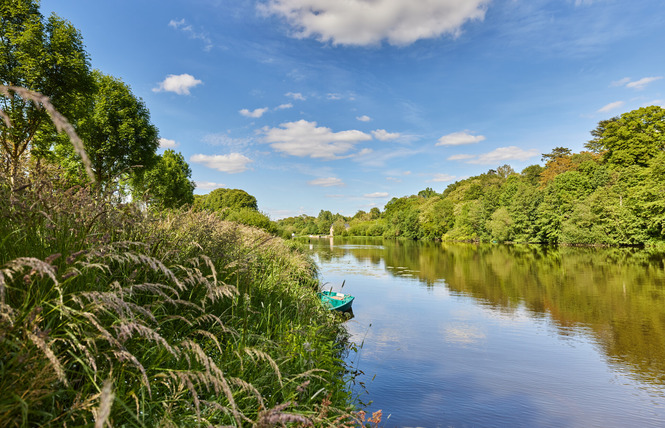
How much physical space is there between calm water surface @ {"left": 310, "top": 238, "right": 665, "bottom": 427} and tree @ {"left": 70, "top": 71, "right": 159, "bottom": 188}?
1706 centimetres

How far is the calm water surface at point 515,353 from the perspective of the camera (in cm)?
607

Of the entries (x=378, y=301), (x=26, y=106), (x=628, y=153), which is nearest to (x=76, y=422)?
(x=378, y=301)

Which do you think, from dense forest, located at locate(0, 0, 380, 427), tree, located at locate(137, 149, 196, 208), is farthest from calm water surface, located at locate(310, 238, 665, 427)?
tree, located at locate(137, 149, 196, 208)

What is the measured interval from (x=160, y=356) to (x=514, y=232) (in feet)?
190

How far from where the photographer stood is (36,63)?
48.8 ft

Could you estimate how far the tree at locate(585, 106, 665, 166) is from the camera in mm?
42219

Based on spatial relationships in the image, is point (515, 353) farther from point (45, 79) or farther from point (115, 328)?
point (45, 79)

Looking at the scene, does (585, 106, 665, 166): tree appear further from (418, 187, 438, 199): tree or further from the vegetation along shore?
(418, 187, 438, 199): tree

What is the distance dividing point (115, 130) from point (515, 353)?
25.1 m

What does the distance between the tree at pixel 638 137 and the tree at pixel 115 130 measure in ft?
172

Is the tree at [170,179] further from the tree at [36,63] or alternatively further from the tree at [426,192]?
the tree at [426,192]

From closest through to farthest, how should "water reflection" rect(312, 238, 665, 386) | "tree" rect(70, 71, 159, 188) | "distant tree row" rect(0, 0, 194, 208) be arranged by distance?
"water reflection" rect(312, 238, 665, 386), "distant tree row" rect(0, 0, 194, 208), "tree" rect(70, 71, 159, 188)

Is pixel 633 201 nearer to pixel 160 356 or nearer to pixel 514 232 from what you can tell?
pixel 514 232

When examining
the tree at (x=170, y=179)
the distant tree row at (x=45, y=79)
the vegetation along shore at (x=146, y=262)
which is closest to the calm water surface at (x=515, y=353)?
the vegetation along shore at (x=146, y=262)
